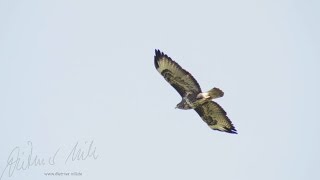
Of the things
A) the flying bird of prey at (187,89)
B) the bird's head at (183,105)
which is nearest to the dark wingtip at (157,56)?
the flying bird of prey at (187,89)

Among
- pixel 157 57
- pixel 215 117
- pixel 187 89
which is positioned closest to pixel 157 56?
pixel 157 57

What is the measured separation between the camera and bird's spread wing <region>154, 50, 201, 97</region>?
632 inches

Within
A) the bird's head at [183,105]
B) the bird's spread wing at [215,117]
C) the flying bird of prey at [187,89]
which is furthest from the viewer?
the bird's spread wing at [215,117]

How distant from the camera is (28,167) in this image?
19.8 m

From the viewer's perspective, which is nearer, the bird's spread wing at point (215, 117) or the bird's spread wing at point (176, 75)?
the bird's spread wing at point (176, 75)

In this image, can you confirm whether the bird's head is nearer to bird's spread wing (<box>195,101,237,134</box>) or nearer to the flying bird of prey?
the flying bird of prey

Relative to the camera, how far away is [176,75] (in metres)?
16.2

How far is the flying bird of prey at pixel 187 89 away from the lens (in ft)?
52.5

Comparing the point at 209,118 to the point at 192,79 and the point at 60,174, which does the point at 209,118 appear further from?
the point at 60,174

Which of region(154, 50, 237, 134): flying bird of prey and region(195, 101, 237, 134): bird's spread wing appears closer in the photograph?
region(154, 50, 237, 134): flying bird of prey

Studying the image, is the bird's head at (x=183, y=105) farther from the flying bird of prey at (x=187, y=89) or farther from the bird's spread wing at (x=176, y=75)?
the bird's spread wing at (x=176, y=75)

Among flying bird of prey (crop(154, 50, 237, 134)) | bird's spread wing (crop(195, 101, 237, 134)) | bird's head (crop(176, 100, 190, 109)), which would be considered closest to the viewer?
flying bird of prey (crop(154, 50, 237, 134))

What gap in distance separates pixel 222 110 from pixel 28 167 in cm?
603

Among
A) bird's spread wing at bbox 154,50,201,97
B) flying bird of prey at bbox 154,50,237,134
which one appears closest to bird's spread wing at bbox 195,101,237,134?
flying bird of prey at bbox 154,50,237,134
